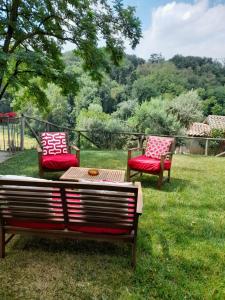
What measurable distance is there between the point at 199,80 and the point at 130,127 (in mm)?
18409

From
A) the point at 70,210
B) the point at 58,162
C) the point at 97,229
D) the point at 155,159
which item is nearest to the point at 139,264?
the point at 97,229

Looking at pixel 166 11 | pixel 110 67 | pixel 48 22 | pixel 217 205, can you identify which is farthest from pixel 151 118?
pixel 217 205

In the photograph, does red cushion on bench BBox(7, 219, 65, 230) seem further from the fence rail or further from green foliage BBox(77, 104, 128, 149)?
green foliage BBox(77, 104, 128, 149)

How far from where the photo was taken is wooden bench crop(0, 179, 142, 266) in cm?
219

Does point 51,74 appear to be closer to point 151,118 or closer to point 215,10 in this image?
point 215,10

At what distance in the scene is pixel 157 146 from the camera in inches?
216

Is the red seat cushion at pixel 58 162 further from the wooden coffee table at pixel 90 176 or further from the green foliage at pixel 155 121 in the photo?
the green foliage at pixel 155 121

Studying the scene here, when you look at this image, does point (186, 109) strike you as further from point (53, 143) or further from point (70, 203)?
point (70, 203)

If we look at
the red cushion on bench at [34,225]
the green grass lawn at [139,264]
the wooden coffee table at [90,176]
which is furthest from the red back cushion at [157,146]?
the red cushion on bench at [34,225]

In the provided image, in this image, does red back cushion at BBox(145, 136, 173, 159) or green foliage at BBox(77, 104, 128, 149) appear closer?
red back cushion at BBox(145, 136, 173, 159)

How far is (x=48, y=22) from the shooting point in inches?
317

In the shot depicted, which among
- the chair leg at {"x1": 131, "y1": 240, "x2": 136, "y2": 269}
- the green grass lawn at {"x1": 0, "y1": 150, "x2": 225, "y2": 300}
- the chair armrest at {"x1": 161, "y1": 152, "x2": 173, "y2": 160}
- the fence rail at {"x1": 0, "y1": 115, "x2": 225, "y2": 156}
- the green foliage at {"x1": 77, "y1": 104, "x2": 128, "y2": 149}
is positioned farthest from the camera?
the green foliage at {"x1": 77, "y1": 104, "x2": 128, "y2": 149}

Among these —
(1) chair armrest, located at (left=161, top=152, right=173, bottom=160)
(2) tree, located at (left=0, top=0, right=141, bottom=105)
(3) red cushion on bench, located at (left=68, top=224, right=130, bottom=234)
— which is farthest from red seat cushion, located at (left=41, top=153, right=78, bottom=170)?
(2) tree, located at (left=0, top=0, right=141, bottom=105)

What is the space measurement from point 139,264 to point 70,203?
2.79ft
